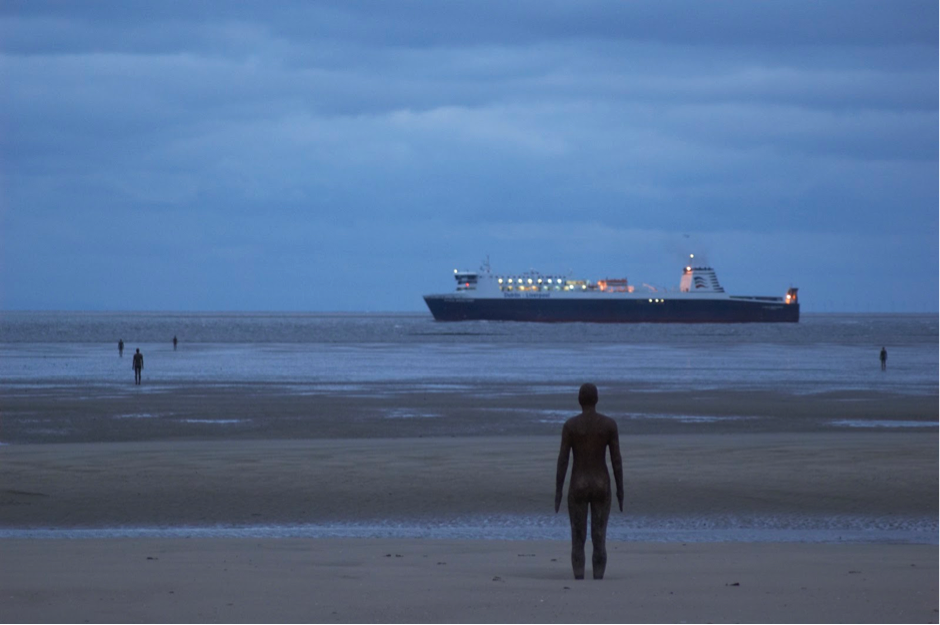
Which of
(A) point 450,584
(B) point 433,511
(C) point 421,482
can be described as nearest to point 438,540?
(B) point 433,511

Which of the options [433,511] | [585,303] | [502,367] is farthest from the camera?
[585,303]

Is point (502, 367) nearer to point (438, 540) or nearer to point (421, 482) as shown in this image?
point (421, 482)

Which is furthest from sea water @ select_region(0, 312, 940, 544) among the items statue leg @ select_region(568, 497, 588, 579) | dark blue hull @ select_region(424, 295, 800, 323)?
dark blue hull @ select_region(424, 295, 800, 323)

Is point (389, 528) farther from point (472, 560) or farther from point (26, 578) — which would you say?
point (26, 578)

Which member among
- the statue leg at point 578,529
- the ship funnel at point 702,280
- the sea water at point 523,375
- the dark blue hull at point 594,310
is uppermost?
the ship funnel at point 702,280

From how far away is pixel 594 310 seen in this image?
14312cm

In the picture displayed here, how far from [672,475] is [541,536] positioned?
4220mm

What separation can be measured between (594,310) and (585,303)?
1.77 metres

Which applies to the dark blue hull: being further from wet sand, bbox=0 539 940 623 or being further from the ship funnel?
wet sand, bbox=0 539 940 623

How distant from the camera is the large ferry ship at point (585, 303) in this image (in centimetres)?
14275

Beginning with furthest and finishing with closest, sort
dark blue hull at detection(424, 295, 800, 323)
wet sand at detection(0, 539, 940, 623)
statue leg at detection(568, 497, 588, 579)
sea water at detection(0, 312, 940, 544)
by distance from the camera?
dark blue hull at detection(424, 295, 800, 323), sea water at detection(0, 312, 940, 544), statue leg at detection(568, 497, 588, 579), wet sand at detection(0, 539, 940, 623)

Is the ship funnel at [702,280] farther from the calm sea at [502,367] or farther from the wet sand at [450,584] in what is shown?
the wet sand at [450,584]

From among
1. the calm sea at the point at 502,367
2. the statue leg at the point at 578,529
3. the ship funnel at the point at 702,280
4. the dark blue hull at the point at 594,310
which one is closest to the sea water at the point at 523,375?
the calm sea at the point at 502,367

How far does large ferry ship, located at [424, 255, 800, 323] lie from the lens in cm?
14275
